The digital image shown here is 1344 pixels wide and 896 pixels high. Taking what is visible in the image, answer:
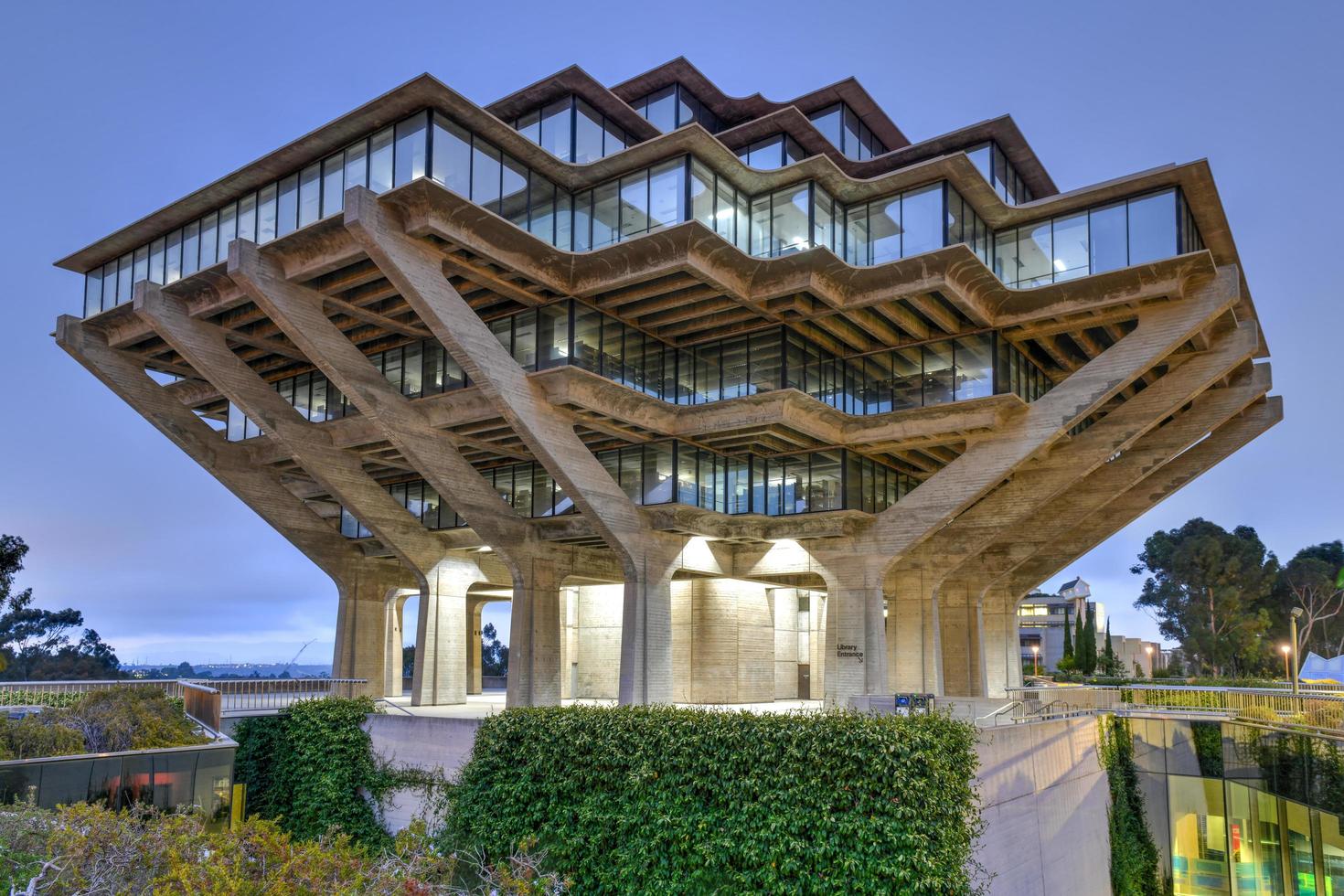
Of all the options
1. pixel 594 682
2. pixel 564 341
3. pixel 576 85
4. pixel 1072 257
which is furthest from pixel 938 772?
pixel 594 682

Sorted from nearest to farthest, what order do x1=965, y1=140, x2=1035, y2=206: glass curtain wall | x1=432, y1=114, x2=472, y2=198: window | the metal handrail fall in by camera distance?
the metal handrail → x1=432, y1=114, x2=472, y2=198: window → x1=965, y1=140, x2=1035, y2=206: glass curtain wall

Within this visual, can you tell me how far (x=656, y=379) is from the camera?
35.5m

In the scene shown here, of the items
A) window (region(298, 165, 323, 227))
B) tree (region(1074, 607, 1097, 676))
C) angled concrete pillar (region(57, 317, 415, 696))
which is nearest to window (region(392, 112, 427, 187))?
window (region(298, 165, 323, 227))

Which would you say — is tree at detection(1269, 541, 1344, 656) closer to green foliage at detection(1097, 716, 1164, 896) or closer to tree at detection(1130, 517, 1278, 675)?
tree at detection(1130, 517, 1278, 675)

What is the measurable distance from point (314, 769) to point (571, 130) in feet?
65.7

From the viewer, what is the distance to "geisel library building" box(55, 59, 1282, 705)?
102ft

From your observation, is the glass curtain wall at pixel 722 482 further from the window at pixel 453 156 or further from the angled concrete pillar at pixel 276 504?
the window at pixel 453 156

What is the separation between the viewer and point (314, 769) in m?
29.8

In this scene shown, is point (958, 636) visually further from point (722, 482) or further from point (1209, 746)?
Answer: point (722, 482)

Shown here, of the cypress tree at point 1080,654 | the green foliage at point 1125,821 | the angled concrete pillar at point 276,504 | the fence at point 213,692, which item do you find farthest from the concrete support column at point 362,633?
the cypress tree at point 1080,654

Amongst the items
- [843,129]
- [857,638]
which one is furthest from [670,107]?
[857,638]

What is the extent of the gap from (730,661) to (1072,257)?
20451 millimetres

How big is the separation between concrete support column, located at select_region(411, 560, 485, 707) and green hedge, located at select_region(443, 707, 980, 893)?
57.7 ft

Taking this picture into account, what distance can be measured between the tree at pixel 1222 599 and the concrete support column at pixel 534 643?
51959 millimetres
